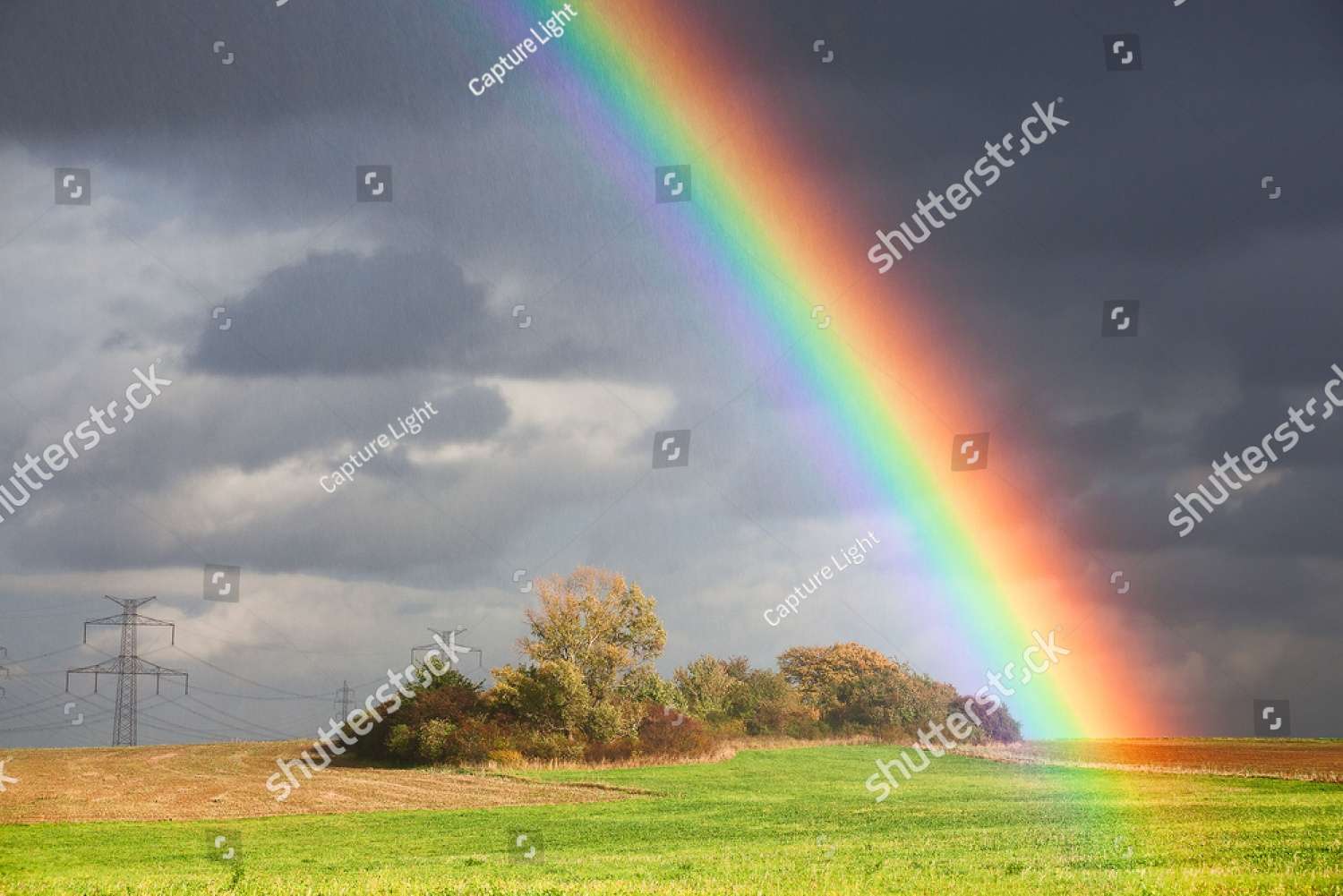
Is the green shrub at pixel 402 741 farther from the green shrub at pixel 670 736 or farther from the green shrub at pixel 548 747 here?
the green shrub at pixel 670 736

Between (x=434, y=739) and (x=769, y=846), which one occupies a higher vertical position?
(x=434, y=739)

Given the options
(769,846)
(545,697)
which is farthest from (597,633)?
(769,846)

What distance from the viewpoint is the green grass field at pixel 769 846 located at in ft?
74.5

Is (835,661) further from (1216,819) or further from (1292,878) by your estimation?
(1292,878)

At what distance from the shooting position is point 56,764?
74500mm

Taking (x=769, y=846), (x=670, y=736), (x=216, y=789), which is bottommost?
(x=769, y=846)

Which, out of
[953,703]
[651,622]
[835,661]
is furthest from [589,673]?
[953,703]

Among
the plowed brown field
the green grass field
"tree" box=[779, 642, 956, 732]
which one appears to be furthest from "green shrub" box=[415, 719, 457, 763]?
"tree" box=[779, 642, 956, 732]

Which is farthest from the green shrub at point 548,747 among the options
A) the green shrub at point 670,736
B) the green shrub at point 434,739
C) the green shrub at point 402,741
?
the green shrub at point 402,741

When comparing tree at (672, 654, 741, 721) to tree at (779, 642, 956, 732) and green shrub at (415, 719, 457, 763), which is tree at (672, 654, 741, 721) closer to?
tree at (779, 642, 956, 732)

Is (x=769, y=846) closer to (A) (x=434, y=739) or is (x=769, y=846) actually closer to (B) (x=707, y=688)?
(A) (x=434, y=739)

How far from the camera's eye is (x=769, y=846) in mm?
33094

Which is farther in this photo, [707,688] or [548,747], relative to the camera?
[707,688]

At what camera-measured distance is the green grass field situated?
2270 centimetres
